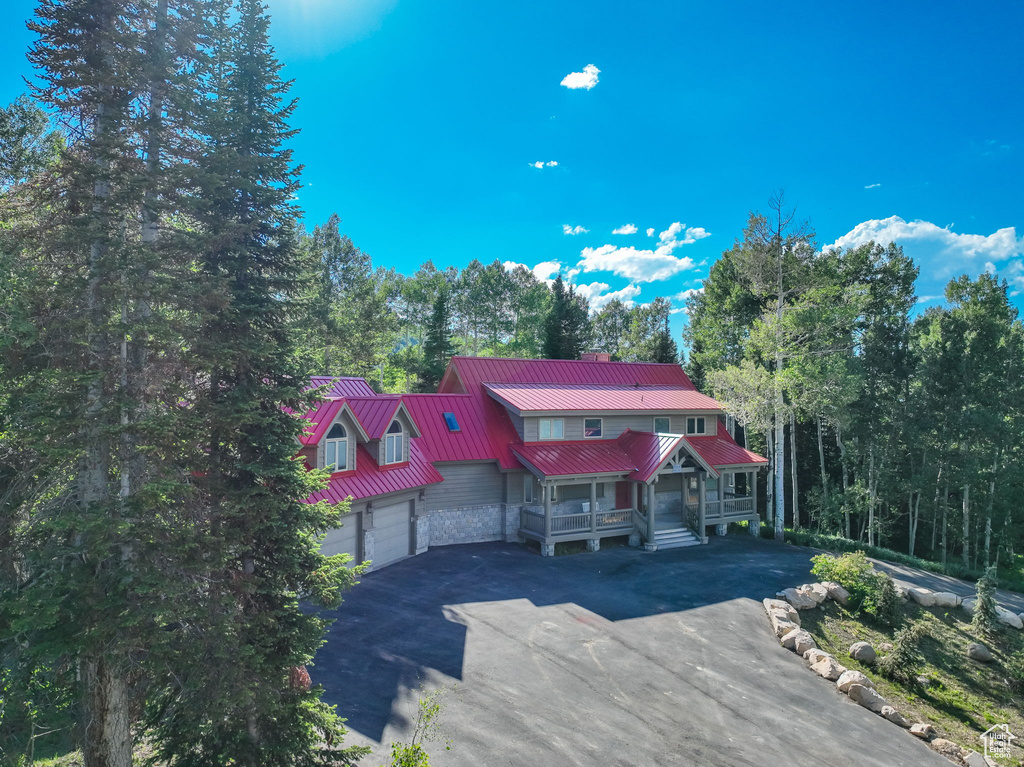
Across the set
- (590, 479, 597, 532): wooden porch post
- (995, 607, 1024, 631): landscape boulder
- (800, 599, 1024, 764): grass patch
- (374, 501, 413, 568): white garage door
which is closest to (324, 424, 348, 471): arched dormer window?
(374, 501, 413, 568): white garage door

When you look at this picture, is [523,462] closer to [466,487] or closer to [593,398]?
[466,487]

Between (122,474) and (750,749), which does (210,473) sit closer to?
(122,474)

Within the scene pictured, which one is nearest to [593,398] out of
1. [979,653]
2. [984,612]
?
[984,612]

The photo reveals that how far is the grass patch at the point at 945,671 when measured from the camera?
12.1 metres

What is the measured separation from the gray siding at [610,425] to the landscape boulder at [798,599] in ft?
33.5

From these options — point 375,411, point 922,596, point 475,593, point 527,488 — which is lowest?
point 922,596

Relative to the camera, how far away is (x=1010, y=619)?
56.0 ft

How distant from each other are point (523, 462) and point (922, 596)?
49.4ft

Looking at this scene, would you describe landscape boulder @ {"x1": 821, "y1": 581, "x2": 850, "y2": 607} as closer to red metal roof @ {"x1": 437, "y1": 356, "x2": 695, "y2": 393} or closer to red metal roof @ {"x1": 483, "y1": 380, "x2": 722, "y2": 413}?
red metal roof @ {"x1": 483, "y1": 380, "x2": 722, "y2": 413}

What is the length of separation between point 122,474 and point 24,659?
2.35m

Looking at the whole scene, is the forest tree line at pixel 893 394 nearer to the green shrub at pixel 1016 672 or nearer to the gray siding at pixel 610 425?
the gray siding at pixel 610 425

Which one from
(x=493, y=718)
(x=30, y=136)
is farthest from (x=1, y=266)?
(x=493, y=718)

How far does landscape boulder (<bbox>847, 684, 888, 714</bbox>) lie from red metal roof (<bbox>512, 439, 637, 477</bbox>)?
1136 centimetres

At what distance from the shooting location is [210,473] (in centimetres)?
828
